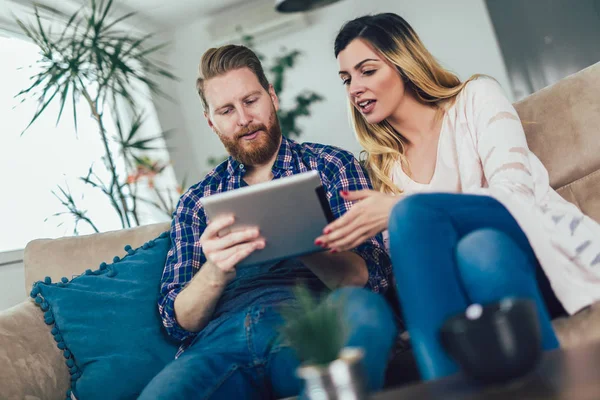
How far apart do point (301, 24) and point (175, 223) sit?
435 cm

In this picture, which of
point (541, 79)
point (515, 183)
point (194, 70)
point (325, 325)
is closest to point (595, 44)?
point (541, 79)

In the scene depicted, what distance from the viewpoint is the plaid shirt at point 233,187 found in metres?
1.56

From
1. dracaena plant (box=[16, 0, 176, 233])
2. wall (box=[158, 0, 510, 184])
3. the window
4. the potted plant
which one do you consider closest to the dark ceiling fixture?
dracaena plant (box=[16, 0, 176, 233])

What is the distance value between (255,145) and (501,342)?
3.66 feet

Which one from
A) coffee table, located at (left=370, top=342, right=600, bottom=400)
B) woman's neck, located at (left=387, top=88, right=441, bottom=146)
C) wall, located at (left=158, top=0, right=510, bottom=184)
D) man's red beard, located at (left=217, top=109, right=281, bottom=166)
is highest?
wall, located at (left=158, top=0, right=510, bottom=184)

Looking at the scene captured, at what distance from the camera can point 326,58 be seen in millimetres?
5648

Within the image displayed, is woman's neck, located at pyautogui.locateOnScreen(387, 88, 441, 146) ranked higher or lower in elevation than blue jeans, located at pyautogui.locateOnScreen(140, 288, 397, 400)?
higher

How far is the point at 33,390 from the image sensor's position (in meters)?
1.52

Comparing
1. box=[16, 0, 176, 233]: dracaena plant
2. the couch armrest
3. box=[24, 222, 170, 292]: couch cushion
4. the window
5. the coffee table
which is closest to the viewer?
the coffee table

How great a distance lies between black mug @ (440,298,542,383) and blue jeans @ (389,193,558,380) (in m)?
0.19

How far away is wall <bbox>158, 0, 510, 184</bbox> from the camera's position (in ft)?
17.3

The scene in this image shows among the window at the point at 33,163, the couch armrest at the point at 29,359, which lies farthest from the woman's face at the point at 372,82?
the window at the point at 33,163

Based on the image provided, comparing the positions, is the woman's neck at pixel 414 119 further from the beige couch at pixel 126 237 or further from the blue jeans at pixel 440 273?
the blue jeans at pixel 440 273

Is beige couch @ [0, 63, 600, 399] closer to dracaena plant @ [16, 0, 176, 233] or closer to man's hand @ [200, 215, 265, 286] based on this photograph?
man's hand @ [200, 215, 265, 286]
